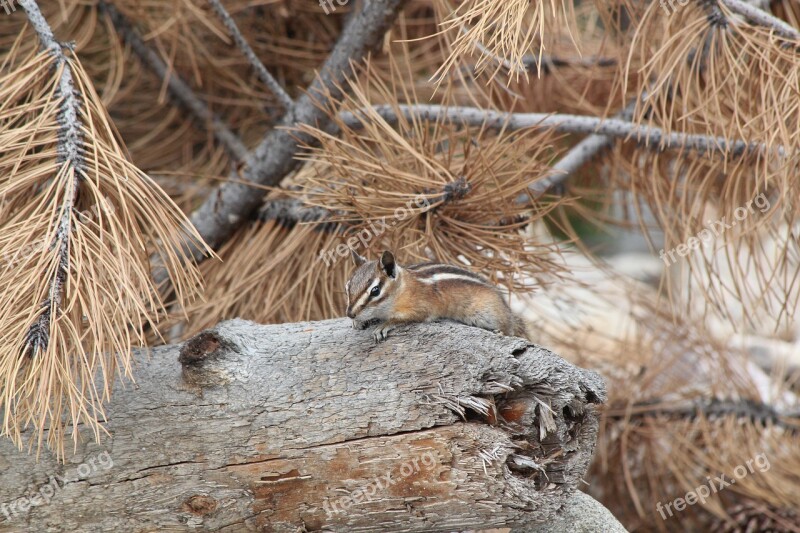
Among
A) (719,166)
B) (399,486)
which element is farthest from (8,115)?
(719,166)

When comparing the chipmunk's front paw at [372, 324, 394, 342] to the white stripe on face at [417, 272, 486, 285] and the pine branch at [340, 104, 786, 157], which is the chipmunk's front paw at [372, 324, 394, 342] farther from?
the pine branch at [340, 104, 786, 157]

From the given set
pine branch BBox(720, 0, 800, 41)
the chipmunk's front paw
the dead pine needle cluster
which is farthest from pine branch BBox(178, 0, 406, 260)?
pine branch BBox(720, 0, 800, 41)

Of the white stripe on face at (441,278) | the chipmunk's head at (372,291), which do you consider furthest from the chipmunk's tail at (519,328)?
the chipmunk's head at (372,291)

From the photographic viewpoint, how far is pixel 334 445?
4.41ft

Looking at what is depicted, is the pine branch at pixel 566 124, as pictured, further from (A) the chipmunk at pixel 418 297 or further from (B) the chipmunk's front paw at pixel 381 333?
(B) the chipmunk's front paw at pixel 381 333

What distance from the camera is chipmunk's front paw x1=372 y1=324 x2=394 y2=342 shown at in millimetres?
1453

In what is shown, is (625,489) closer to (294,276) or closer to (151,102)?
(294,276)

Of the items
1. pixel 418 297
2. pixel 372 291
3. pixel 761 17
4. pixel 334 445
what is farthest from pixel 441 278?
pixel 761 17

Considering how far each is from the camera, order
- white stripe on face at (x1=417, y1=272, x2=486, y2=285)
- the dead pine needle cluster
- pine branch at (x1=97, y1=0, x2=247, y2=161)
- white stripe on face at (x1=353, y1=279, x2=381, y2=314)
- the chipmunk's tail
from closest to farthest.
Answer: the dead pine needle cluster, white stripe on face at (x1=353, y1=279, x2=381, y2=314), white stripe on face at (x1=417, y1=272, x2=486, y2=285), the chipmunk's tail, pine branch at (x1=97, y1=0, x2=247, y2=161)

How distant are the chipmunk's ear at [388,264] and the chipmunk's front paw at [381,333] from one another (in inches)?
4.6

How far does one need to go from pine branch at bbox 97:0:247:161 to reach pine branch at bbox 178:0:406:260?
1.17ft

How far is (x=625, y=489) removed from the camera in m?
2.48

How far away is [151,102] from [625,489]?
6.18 ft

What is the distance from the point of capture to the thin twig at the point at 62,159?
1265 millimetres
